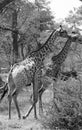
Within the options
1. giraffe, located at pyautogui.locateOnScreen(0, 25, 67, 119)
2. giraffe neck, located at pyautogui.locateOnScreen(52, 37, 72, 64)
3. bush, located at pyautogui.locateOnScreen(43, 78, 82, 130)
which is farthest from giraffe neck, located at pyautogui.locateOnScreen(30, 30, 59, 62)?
bush, located at pyautogui.locateOnScreen(43, 78, 82, 130)

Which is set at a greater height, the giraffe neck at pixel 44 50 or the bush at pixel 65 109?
the giraffe neck at pixel 44 50

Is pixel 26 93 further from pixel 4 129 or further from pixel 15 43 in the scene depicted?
pixel 15 43

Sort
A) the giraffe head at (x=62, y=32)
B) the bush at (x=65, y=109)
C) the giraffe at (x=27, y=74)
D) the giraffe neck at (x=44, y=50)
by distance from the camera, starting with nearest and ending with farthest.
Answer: the bush at (x=65, y=109) → the giraffe at (x=27, y=74) → the giraffe neck at (x=44, y=50) → the giraffe head at (x=62, y=32)

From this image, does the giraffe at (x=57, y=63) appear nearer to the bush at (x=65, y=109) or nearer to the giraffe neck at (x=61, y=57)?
the giraffe neck at (x=61, y=57)

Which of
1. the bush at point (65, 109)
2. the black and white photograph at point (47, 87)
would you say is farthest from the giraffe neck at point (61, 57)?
the bush at point (65, 109)

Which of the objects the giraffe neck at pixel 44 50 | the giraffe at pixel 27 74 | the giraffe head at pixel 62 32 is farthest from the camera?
the giraffe head at pixel 62 32

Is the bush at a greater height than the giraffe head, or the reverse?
the giraffe head

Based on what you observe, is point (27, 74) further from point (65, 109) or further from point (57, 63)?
point (65, 109)

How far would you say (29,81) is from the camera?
24.1ft

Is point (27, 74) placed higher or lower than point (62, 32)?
lower

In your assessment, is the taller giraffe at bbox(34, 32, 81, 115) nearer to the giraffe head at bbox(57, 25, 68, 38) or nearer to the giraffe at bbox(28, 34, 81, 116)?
the giraffe at bbox(28, 34, 81, 116)

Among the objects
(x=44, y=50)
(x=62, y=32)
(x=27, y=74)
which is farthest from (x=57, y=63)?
(x=27, y=74)

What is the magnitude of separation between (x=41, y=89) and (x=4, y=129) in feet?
7.88

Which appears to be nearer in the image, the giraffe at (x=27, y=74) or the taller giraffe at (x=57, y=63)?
the giraffe at (x=27, y=74)
